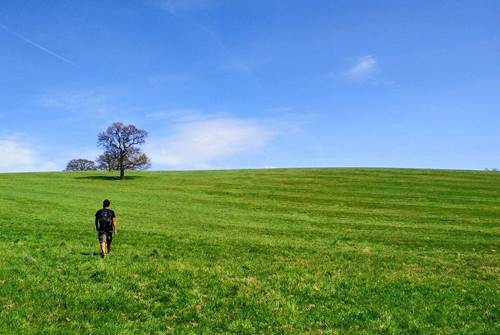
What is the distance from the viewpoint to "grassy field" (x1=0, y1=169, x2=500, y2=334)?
514 inches

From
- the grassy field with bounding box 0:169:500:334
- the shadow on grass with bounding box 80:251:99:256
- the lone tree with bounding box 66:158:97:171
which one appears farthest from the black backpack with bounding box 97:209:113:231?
the lone tree with bounding box 66:158:97:171

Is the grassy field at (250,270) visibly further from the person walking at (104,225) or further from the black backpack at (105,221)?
the black backpack at (105,221)

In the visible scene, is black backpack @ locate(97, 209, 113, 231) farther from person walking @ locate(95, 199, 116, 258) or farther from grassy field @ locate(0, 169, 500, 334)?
grassy field @ locate(0, 169, 500, 334)

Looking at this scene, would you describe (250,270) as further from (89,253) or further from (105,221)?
(89,253)

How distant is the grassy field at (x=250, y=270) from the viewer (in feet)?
42.9

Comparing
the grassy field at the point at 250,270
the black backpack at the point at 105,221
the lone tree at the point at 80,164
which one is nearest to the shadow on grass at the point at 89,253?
the grassy field at the point at 250,270

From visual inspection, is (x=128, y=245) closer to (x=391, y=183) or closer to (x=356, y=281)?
(x=356, y=281)

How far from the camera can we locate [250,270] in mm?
19406

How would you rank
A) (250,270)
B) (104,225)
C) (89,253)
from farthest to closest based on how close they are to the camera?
(89,253) → (104,225) → (250,270)

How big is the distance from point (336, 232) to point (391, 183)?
145 ft

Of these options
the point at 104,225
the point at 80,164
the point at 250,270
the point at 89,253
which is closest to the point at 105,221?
the point at 104,225

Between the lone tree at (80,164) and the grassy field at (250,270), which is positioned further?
the lone tree at (80,164)

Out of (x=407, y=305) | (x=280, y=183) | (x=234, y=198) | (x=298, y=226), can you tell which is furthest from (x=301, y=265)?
(x=280, y=183)

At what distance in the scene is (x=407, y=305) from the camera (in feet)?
49.1
